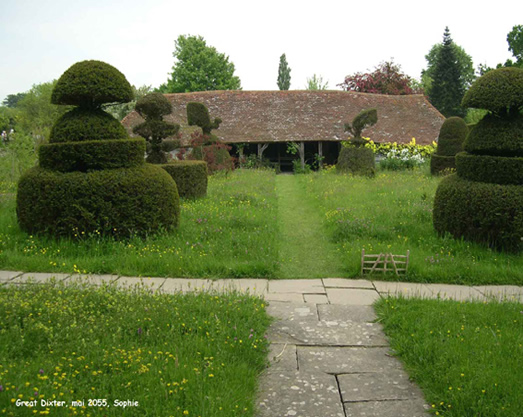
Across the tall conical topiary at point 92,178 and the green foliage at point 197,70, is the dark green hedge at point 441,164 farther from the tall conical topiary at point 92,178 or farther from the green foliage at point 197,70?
the green foliage at point 197,70

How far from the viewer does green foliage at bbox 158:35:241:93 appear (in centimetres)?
4147

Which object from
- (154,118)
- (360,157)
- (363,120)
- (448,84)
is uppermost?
(448,84)

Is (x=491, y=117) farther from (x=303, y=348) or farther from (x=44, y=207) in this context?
(x=44, y=207)

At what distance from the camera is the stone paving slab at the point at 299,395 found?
342 centimetres

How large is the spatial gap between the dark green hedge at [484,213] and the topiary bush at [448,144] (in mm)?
10955

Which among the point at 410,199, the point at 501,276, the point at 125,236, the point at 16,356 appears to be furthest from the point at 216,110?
the point at 16,356

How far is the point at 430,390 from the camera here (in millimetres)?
3645

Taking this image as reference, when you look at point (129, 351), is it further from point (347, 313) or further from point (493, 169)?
point (493, 169)

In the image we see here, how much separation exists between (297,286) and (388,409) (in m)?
3.09

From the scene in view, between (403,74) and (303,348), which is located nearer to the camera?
(303,348)

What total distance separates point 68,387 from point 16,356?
2.61 feet

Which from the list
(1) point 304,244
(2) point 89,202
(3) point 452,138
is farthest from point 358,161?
(2) point 89,202

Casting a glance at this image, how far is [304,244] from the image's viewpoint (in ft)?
29.4

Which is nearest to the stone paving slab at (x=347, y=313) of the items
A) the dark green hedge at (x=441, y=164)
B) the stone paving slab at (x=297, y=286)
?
the stone paving slab at (x=297, y=286)
